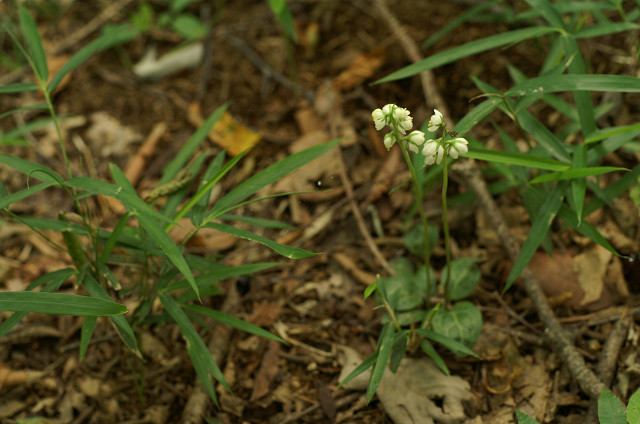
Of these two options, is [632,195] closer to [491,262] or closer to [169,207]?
[491,262]

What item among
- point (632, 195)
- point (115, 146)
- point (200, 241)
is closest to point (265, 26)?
point (115, 146)

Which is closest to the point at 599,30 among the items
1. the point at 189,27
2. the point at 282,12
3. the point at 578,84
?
the point at 578,84

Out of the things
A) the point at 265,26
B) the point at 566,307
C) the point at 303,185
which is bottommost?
the point at 566,307

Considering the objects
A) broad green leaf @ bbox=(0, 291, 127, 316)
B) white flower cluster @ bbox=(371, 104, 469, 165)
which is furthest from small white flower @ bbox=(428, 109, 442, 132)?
broad green leaf @ bbox=(0, 291, 127, 316)

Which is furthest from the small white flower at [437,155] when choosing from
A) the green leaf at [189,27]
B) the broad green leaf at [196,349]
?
the green leaf at [189,27]

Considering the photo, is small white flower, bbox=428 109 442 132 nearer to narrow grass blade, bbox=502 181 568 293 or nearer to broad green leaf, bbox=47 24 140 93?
narrow grass blade, bbox=502 181 568 293

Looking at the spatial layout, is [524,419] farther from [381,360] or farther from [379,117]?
[379,117]

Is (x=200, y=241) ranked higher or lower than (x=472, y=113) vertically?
lower
